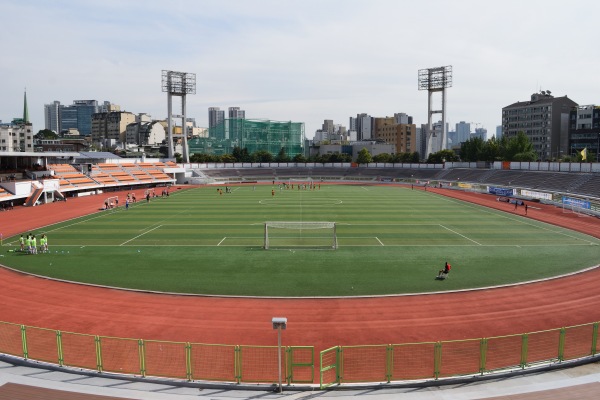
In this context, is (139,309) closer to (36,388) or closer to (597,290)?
(36,388)

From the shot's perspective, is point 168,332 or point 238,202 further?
point 238,202

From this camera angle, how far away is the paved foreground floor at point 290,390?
12508mm

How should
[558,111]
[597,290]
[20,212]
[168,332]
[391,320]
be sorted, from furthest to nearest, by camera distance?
[558,111] < [20,212] < [597,290] < [391,320] < [168,332]

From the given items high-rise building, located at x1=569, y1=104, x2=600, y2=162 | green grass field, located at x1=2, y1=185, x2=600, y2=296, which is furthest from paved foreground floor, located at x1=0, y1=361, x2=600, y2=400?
high-rise building, located at x1=569, y1=104, x2=600, y2=162

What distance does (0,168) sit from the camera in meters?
60.8

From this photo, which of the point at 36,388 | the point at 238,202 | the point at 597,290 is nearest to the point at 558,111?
the point at 238,202

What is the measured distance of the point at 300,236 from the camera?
37250mm

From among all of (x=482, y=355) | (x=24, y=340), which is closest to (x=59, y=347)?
(x=24, y=340)

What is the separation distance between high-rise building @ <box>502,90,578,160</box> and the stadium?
88590 mm

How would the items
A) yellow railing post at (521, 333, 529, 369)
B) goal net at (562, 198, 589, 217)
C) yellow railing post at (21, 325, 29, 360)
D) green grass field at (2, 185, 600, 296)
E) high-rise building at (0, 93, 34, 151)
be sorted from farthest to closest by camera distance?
high-rise building at (0, 93, 34, 151)
goal net at (562, 198, 589, 217)
green grass field at (2, 185, 600, 296)
yellow railing post at (21, 325, 29, 360)
yellow railing post at (521, 333, 529, 369)

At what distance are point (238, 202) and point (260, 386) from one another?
50.0 m

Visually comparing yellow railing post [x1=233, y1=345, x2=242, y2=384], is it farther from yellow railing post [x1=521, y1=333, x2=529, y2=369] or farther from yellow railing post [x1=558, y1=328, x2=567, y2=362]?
yellow railing post [x1=558, y1=328, x2=567, y2=362]

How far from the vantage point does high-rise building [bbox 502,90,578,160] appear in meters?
134

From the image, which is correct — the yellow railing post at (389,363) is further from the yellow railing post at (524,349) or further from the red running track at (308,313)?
the yellow railing post at (524,349)
